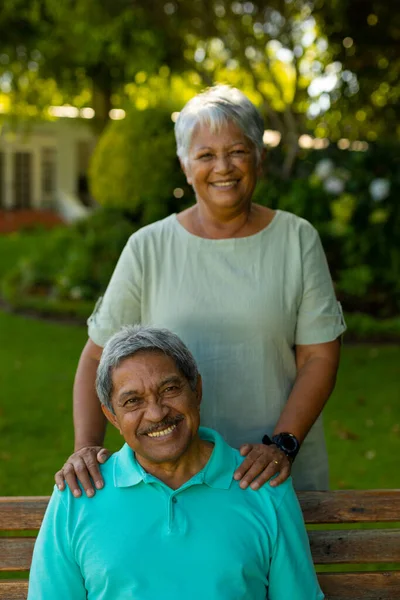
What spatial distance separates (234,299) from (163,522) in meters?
0.69

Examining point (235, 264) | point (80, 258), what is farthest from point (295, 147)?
point (235, 264)

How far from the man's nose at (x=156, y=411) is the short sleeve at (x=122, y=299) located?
0.47 meters

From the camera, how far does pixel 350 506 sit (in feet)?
8.97

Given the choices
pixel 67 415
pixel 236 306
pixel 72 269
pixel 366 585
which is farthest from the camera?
pixel 72 269

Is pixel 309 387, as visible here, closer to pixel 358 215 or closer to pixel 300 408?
pixel 300 408

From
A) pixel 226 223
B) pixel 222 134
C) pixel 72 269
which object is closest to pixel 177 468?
pixel 226 223

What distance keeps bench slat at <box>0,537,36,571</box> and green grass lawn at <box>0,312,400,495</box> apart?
8.75 feet

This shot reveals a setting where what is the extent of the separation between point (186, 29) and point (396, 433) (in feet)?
22.9

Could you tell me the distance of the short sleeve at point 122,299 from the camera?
269 centimetres

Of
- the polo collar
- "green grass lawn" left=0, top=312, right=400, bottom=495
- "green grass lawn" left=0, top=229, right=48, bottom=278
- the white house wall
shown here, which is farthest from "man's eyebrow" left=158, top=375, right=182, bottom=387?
the white house wall

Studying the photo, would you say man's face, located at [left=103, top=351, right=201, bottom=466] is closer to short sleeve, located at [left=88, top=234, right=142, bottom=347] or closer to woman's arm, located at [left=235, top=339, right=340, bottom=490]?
woman's arm, located at [left=235, top=339, right=340, bottom=490]

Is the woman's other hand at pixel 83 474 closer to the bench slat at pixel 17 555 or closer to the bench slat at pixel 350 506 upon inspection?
the bench slat at pixel 17 555

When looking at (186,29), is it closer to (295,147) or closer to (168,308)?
(295,147)

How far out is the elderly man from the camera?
89.2 inches
